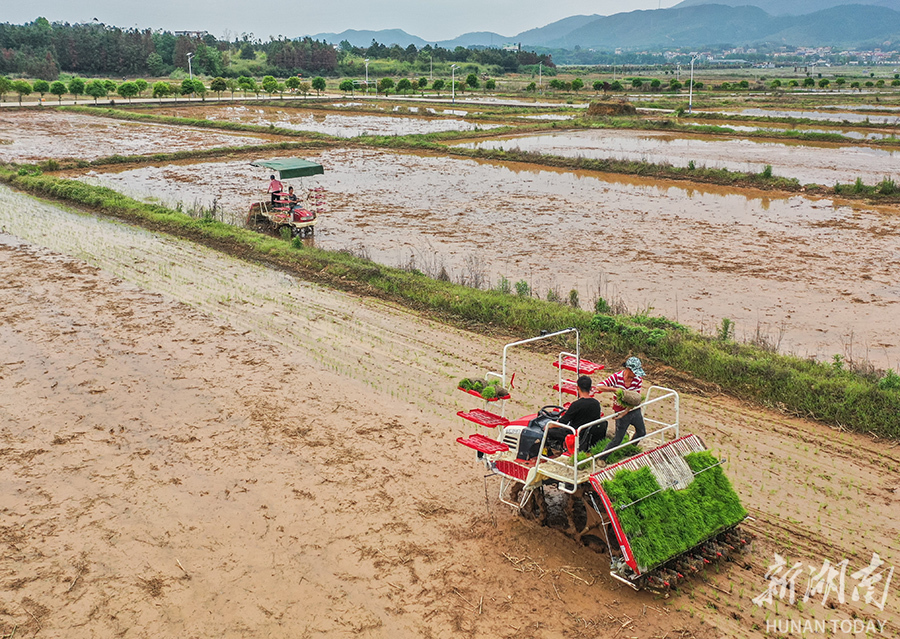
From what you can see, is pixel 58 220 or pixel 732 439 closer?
pixel 732 439

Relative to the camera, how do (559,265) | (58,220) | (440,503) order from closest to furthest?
(440,503), (559,265), (58,220)

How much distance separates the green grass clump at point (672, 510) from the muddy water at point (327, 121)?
40.2m

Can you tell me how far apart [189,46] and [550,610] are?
123m

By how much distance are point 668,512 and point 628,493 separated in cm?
45

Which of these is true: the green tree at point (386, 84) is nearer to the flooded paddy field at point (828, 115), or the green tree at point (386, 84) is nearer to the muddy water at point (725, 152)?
the muddy water at point (725, 152)

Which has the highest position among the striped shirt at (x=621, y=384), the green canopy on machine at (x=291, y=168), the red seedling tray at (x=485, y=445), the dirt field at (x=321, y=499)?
the green canopy on machine at (x=291, y=168)

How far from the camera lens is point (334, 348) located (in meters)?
12.0

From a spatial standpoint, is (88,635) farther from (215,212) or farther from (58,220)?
(58,220)

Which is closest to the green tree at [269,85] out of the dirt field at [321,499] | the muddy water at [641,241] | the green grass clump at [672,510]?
the muddy water at [641,241]

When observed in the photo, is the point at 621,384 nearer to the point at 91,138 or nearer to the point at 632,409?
the point at 632,409

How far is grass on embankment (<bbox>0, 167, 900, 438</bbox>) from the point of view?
9344mm

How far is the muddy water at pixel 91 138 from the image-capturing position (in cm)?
3703

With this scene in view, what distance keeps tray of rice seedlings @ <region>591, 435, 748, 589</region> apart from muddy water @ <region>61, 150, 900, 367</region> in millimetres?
5934

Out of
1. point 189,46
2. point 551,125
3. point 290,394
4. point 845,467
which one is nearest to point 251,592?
point 290,394
